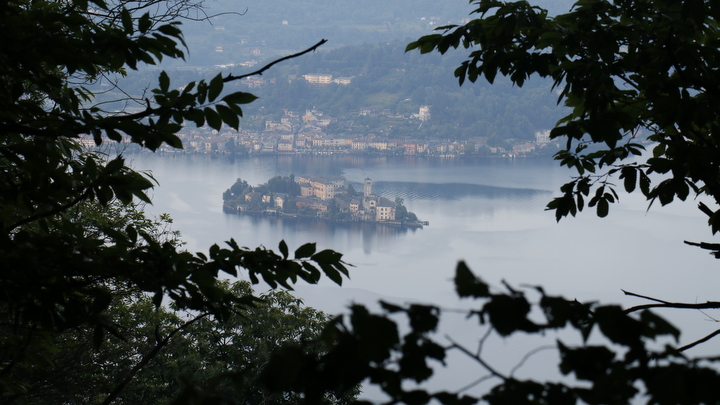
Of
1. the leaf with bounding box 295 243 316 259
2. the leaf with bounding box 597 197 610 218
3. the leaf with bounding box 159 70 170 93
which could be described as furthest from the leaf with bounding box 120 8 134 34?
the leaf with bounding box 597 197 610 218

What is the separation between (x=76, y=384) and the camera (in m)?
5.17

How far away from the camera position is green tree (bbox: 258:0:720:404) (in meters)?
0.55

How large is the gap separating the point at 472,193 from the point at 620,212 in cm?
701

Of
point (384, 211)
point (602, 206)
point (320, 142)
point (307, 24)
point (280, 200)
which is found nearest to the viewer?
point (602, 206)

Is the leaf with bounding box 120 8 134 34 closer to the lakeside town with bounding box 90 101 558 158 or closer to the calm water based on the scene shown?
the calm water

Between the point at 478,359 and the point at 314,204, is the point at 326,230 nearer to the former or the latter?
the point at 314,204

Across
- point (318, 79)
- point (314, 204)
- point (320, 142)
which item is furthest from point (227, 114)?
point (318, 79)

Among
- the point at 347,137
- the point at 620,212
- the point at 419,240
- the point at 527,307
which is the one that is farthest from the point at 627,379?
the point at 347,137

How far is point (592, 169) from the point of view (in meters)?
1.96

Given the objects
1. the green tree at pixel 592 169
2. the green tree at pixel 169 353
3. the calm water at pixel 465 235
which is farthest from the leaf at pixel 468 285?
the calm water at pixel 465 235

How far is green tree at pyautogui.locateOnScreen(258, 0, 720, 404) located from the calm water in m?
11.5

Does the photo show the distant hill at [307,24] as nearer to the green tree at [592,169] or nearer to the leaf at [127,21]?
the green tree at [592,169]

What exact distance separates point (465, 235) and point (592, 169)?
20699 mm

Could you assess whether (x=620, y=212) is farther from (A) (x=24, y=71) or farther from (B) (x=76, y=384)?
(A) (x=24, y=71)
